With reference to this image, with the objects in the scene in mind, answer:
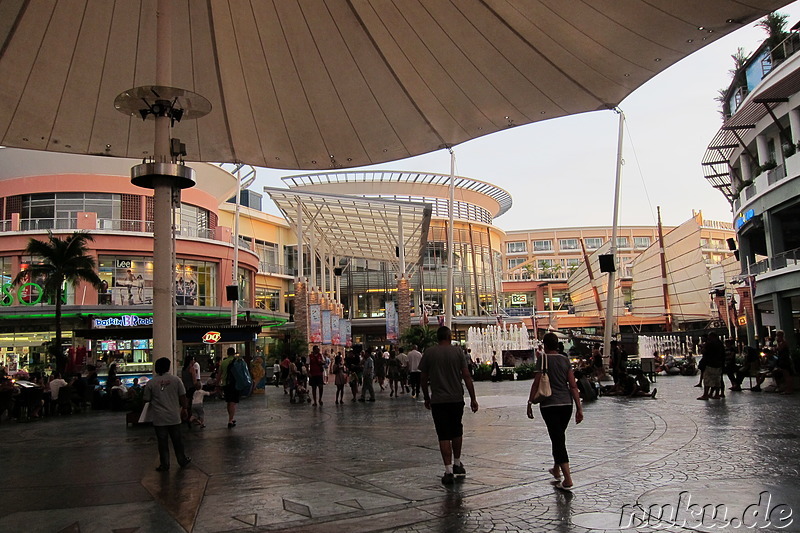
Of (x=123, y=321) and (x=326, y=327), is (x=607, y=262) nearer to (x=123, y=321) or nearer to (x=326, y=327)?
(x=326, y=327)

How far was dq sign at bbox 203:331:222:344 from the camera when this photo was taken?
24.0m

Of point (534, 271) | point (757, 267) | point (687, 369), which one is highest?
point (534, 271)

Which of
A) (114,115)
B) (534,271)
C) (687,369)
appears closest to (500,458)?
(114,115)

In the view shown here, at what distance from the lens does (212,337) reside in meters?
24.2

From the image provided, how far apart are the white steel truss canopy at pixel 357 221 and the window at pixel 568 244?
68263 millimetres

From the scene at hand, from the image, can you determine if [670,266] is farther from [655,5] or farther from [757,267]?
[655,5]

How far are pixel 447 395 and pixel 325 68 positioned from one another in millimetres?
7060

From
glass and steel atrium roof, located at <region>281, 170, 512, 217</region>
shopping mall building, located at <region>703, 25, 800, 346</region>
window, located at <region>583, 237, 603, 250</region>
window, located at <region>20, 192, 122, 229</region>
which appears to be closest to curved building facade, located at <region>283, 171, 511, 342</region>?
glass and steel atrium roof, located at <region>281, 170, 512, 217</region>

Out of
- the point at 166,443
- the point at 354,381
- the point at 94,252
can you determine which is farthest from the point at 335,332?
the point at 166,443

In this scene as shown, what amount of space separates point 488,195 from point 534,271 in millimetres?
39867

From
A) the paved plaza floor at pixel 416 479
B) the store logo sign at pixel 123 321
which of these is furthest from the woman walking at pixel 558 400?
the store logo sign at pixel 123 321

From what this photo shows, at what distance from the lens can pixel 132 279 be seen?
41.8m

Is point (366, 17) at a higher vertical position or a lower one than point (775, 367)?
higher

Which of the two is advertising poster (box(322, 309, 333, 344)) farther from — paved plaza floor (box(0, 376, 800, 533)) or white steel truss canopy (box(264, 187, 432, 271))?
paved plaza floor (box(0, 376, 800, 533))
